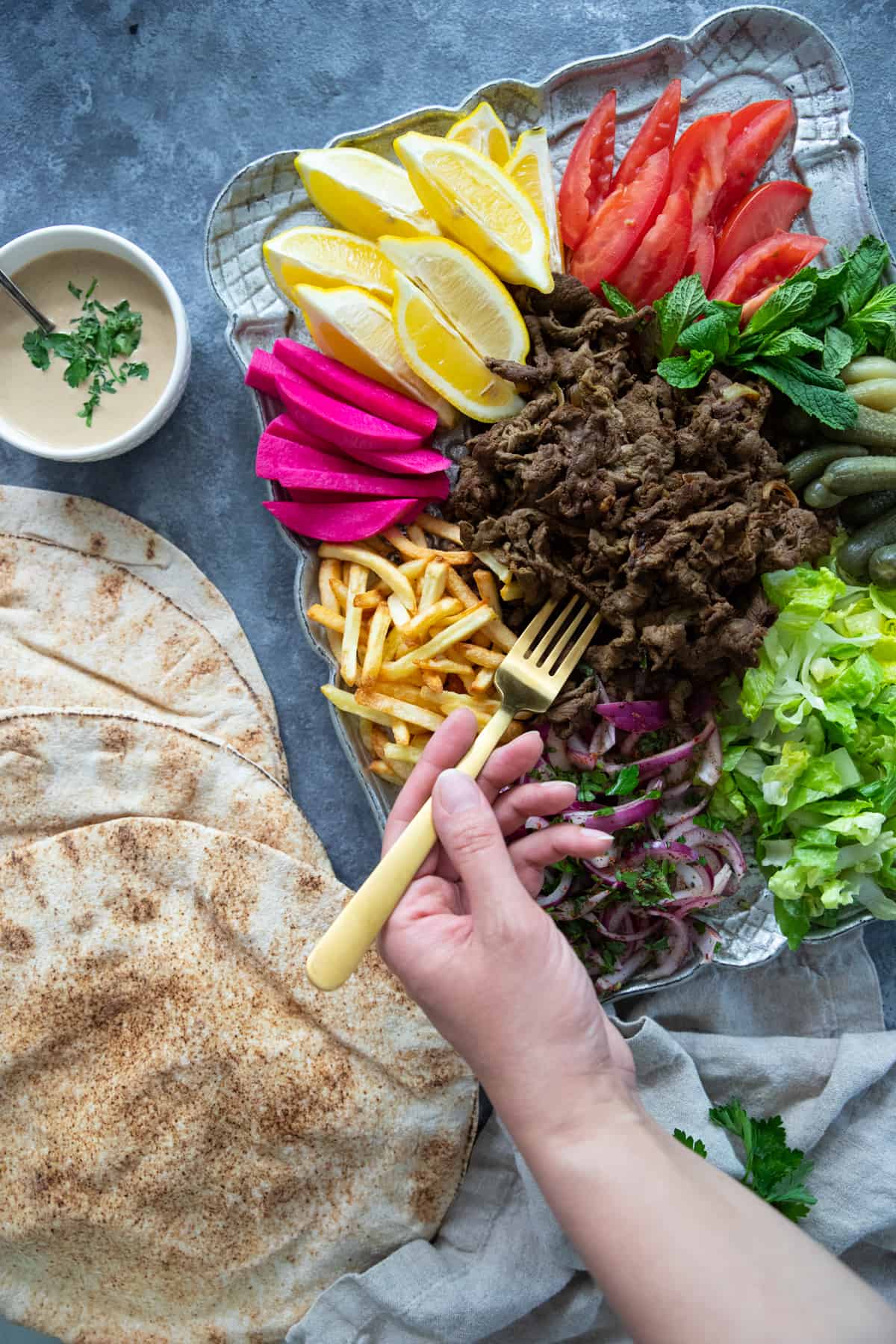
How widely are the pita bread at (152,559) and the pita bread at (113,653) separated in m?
0.04

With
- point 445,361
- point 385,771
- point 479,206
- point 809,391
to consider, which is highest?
point 479,206

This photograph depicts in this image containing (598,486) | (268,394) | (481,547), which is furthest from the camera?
(268,394)

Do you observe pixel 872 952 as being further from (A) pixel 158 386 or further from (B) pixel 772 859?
(A) pixel 158 386

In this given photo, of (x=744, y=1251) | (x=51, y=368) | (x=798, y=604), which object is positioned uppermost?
(x=798, y=604)

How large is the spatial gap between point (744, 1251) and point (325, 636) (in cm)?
199

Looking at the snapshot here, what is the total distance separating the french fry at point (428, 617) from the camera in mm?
2859

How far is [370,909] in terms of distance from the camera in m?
2.31

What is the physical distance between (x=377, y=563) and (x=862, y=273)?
168 cm

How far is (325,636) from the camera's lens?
3148 mm

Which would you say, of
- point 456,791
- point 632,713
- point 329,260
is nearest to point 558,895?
point 632,713

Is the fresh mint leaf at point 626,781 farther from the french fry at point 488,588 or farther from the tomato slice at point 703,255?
the tomato slice at point 703,255

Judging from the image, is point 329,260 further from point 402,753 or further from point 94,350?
point 402,753

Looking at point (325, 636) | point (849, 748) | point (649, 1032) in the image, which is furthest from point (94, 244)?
point (649, 1032)

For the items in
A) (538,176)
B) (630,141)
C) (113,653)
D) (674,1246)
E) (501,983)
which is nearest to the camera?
(674,1246)
